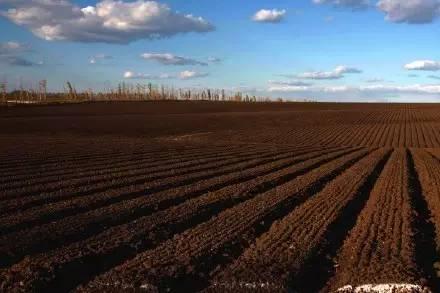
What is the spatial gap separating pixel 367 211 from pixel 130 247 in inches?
182

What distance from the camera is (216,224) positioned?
9109mm

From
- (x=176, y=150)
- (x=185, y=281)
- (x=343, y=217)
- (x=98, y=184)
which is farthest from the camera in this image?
(x=176, y=150)

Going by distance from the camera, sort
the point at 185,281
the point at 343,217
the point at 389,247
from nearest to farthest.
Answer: the point at 185,281
the point at 389,247
the point at 343,217

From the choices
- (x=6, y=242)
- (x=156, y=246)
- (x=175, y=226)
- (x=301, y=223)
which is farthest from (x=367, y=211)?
(x=6, y=242)

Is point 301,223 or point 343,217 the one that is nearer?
point 301,223

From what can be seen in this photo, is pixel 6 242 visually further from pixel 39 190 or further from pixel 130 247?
pixel 39 190

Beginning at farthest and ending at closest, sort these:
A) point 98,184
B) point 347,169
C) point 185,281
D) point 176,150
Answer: point 176,150
point 347,169
point 98,184
point 185,281

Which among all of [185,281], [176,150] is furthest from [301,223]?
[176,150]

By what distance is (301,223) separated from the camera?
923 cm

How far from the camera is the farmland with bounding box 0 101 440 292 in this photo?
644 centimetres

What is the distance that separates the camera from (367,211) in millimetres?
10336

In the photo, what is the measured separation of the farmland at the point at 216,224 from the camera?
6.44m

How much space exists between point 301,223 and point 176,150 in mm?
14705

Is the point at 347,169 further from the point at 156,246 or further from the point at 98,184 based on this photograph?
the point at 156,246
